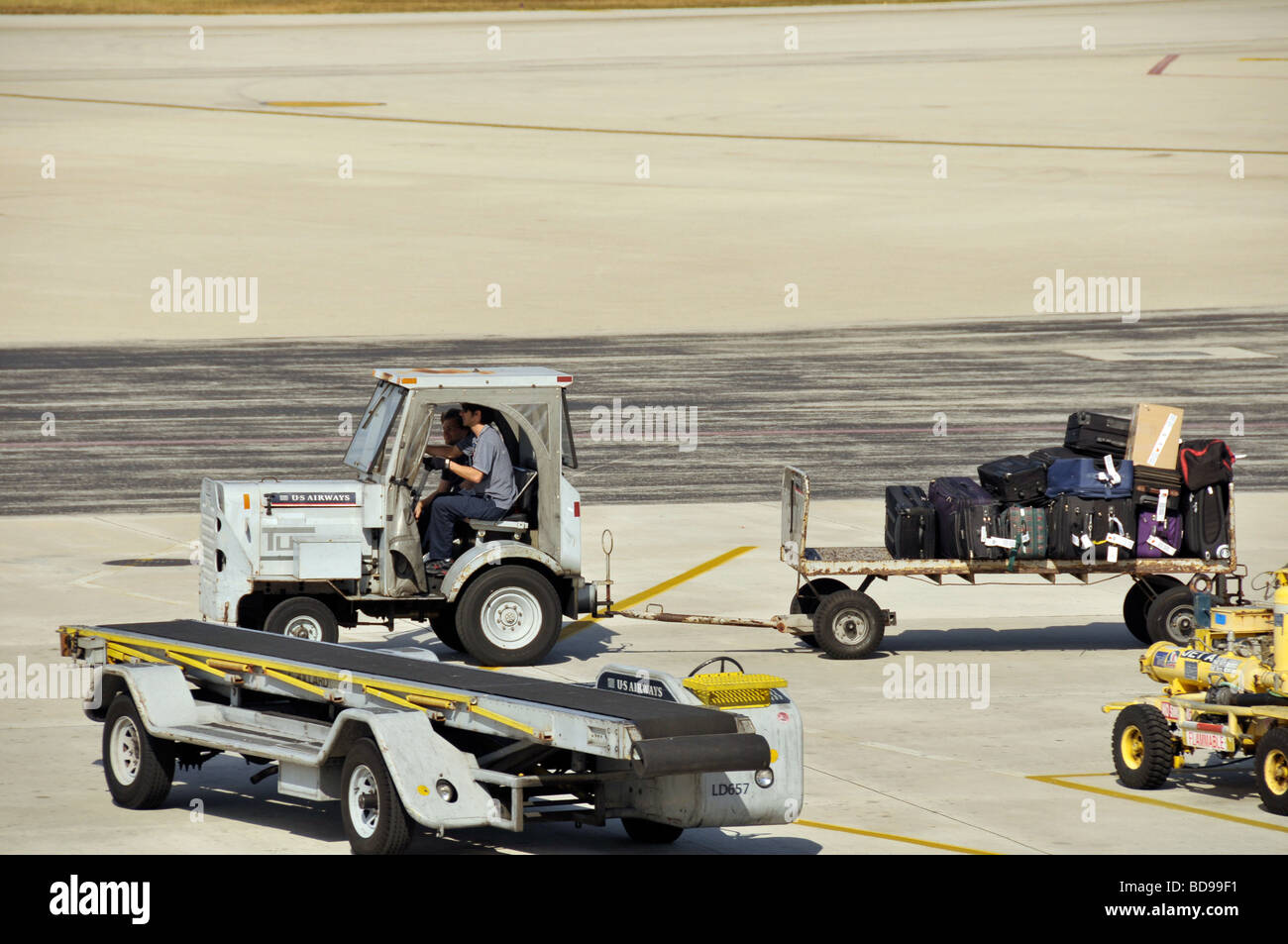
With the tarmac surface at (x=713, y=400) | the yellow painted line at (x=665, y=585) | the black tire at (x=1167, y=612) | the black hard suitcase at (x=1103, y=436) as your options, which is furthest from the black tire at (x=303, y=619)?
the tarmac surface at (x=713, y=400)

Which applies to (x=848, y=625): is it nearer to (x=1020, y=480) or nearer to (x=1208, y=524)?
(x=1020, y=480)

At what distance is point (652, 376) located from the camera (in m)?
37.5

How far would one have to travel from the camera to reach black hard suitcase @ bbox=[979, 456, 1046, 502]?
18.3 metres

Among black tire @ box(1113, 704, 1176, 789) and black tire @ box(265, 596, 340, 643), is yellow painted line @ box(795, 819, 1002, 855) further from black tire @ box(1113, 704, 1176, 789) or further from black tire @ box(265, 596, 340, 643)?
black tire @ box(265, 596, 340, 643)

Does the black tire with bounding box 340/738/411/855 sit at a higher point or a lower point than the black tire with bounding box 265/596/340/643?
lower

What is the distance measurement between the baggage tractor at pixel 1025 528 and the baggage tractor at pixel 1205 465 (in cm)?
140

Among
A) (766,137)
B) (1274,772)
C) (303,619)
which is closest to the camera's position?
(1274,772)

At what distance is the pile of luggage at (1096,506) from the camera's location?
1823cm

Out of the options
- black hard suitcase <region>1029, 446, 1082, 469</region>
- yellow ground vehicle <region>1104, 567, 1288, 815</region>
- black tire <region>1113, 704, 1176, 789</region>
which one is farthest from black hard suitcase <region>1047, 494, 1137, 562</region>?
black tire <region>1113, 704, 1176, 789</region>

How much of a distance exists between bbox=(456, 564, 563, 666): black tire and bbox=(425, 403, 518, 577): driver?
454 millimetres

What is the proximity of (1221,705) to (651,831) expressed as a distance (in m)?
4.12

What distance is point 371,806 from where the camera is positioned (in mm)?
11484

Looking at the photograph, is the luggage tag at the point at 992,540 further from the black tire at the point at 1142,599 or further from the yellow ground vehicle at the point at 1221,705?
the yellow ground vehicle at the point at 1221,705

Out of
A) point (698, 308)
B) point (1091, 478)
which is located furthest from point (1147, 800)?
point (698, 308)
